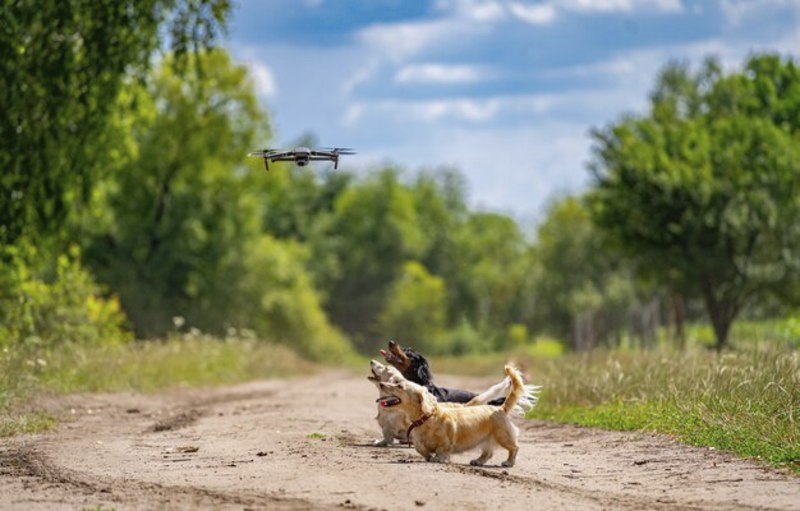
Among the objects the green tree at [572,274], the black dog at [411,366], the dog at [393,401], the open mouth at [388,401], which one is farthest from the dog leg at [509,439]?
the green tree at [572,274]

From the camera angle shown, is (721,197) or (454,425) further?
(721,197)

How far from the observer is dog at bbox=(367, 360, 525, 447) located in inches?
577

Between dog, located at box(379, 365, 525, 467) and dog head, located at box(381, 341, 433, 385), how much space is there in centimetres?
138

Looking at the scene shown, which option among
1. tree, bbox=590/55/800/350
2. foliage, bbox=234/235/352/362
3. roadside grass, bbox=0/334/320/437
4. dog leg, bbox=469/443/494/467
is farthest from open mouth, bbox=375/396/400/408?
foliage, bbox=234/235/352/362

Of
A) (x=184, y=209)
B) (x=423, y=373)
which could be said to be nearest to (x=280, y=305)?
(x=184, y=209)

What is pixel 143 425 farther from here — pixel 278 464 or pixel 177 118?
pixel 177 118

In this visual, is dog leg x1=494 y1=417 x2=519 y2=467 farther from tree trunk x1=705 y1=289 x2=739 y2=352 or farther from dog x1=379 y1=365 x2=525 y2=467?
tree trunk x1=705 y1=289 x2=739 y2=352

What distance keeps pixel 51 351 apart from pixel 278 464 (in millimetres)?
14890

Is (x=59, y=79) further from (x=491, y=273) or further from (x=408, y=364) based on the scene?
(x=491, y=273)

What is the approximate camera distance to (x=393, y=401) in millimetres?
14555

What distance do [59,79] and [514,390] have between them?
15.9 metres

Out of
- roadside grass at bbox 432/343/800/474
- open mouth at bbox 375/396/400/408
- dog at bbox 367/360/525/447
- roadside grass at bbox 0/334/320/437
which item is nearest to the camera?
open mouth at bbox 375/396/400/408

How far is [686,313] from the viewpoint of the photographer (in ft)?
209

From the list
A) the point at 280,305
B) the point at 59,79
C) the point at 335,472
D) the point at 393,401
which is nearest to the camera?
the point at 335,472
